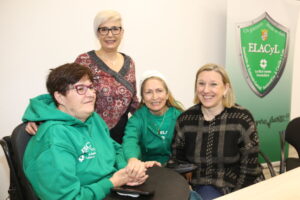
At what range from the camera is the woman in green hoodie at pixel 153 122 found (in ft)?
7.00

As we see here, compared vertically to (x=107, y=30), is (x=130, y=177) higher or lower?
lower

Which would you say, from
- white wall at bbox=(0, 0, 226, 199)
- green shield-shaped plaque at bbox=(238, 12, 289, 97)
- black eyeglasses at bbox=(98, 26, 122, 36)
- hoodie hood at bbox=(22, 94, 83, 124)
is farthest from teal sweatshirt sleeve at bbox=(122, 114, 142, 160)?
green shield-shaped plaque at bbox=(238, 12, 289, 97)

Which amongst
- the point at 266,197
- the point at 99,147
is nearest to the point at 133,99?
the point at 99,147

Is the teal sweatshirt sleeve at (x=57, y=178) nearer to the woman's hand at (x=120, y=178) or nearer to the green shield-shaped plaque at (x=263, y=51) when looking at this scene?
the woman's hand at (x=120, y=178)

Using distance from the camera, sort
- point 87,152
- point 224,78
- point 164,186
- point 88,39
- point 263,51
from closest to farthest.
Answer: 1. point 164,186
2. point 87,152
3. point 224,78
4. point 88,39
5. point 263,51

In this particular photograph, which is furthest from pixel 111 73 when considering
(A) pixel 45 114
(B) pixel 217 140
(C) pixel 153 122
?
(B) pixel 217 140

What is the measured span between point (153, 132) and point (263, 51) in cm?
231

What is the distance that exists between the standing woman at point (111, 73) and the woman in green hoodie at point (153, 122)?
0.12m

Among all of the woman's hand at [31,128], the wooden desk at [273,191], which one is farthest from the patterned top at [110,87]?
the wooden desk at [273,191]

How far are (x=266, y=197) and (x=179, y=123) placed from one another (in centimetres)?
100

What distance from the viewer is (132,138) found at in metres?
2.10

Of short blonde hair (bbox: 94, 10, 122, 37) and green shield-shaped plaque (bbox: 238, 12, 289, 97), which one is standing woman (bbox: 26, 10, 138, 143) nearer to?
short blonde hair (bbox: 94, 10, 122, 37)

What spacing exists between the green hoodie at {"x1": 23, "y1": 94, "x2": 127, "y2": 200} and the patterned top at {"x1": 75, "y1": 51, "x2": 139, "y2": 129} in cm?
58

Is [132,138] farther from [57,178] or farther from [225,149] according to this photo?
[57,178]
